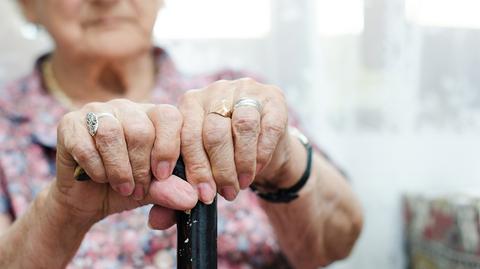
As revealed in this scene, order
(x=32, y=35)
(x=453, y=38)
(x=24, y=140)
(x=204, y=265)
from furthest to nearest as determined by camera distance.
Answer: (x=32, y=35)
(x=453, y=38)
(x=24, y=140)
(x=204, y=265)

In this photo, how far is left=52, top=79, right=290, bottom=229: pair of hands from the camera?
665 mm

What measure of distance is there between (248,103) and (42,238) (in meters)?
0.32

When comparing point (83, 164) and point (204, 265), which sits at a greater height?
point (83, 164)

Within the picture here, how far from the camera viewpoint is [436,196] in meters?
1.28

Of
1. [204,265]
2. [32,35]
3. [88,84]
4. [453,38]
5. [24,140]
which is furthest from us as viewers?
[32,35]

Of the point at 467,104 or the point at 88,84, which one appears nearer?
the point at 88,84

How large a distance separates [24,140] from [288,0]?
67cm

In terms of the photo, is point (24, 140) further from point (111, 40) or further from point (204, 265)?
point (204, 265)

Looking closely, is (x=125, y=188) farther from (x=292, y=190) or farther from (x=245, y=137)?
(x=292, y=190)

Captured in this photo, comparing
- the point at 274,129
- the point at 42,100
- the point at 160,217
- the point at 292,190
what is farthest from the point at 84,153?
the point at 42,100

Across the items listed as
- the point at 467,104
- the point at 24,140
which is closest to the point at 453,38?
the point at 467,104

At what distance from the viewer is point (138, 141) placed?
0.67 metres

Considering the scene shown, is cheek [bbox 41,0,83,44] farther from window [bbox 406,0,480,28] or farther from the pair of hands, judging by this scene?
window [bbox 406,0,480,28]

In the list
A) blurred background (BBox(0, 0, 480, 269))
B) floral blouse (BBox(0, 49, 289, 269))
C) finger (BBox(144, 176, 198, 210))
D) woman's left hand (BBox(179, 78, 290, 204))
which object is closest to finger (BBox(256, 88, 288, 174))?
woman's left hand (BBox(179, 78, 290, 204))
